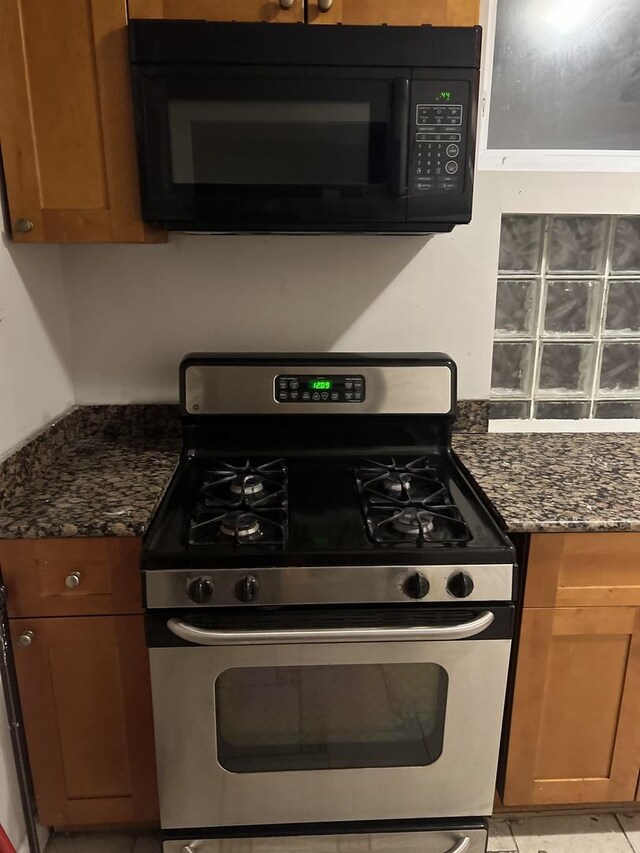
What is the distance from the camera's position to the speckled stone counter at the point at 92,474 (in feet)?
4.27

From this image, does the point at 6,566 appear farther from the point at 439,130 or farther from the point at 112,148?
the point at 439,130

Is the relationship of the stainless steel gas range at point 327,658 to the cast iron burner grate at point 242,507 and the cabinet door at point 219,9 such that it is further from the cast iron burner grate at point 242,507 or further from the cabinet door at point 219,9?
the cabinet door at point 219,9

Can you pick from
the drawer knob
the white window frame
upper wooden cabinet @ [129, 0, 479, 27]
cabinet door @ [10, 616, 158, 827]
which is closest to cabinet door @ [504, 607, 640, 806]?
cabinet door @ [10, 616, 158, 827]

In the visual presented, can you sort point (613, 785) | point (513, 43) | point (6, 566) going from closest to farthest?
point (6, 566) → point (613, 785) → point (513, 43)

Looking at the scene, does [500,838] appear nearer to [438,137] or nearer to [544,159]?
[438,137]

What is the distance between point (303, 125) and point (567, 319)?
37.9 inches

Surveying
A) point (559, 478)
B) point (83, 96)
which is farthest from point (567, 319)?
point (83, 96)

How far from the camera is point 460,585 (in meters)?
1.24

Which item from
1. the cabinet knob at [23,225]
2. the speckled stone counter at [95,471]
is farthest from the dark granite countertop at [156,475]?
the cabinet knob at [23,225]

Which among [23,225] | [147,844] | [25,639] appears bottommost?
[147,844]

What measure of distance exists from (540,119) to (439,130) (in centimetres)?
58

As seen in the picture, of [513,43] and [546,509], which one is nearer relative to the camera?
[546,509]

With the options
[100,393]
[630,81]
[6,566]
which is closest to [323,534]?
[6,566]

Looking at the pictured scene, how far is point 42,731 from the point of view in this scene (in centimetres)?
141
